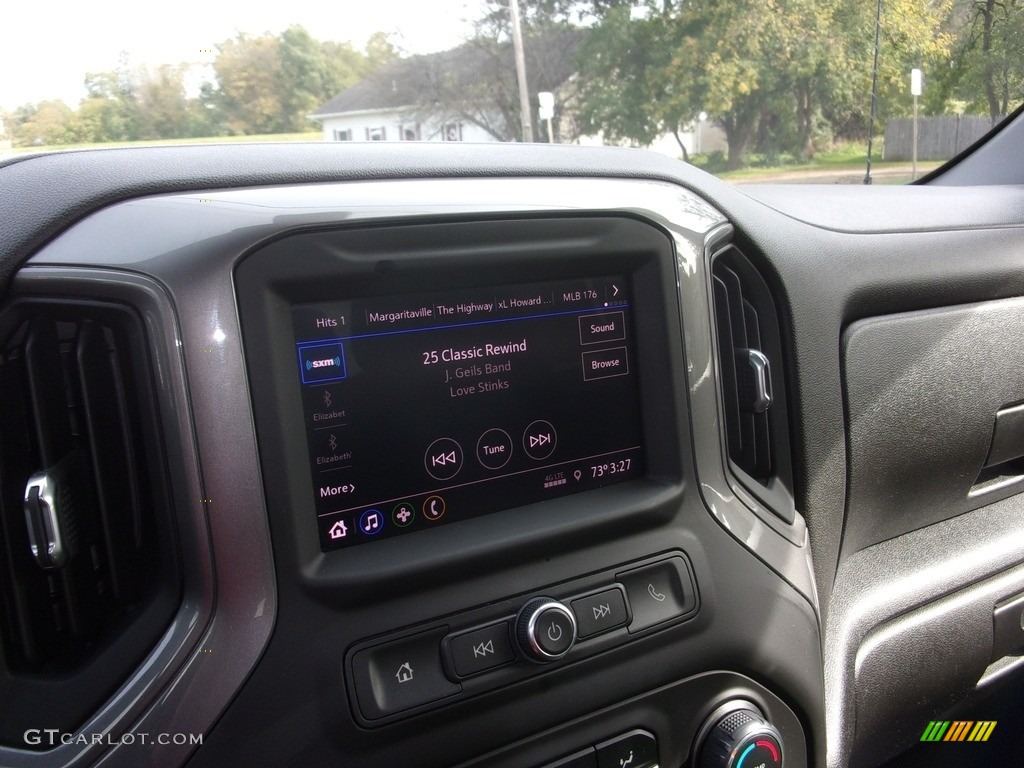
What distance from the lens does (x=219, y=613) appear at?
1.17 m

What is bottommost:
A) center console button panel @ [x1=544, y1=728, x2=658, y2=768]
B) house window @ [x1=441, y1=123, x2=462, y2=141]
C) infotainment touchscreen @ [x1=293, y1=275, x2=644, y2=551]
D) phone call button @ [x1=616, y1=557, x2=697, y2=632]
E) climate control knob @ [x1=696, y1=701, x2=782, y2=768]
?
climate control knob @ [x1=696, y1=701, x2=782, y2=768]

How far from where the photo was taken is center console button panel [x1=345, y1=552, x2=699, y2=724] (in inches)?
49.9

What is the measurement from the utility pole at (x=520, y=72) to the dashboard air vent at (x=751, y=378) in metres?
0.96

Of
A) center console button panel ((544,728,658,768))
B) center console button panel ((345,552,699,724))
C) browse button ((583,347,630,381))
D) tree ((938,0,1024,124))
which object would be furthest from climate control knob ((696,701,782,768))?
tree ((938,0,1024,124))

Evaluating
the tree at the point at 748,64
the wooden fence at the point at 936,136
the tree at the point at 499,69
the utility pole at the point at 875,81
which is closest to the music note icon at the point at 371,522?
the tree at the point at 499,69

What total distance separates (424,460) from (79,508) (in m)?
0.50

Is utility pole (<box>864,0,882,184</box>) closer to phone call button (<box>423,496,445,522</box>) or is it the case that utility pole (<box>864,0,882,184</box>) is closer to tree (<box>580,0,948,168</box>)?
tree (<box>580,0,948,168</box>)

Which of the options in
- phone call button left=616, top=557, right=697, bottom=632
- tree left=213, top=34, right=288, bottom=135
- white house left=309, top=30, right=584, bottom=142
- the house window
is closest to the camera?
phone call button left=616, top=557, right=697, bottom=632

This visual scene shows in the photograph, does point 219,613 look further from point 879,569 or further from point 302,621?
point 879,569

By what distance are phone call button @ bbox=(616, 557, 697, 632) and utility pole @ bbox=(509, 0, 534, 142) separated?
1.40 m

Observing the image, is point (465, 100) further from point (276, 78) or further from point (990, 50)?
point (990, 50)

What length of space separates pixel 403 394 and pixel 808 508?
0.97 metres

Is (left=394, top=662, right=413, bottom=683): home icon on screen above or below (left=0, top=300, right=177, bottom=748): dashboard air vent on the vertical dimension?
below

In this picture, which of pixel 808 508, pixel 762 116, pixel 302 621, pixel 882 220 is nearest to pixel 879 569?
pixel 808 508
